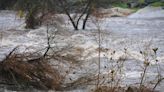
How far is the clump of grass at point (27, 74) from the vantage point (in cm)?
852

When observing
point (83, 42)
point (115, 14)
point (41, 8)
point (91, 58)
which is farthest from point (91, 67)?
point (115, 14)

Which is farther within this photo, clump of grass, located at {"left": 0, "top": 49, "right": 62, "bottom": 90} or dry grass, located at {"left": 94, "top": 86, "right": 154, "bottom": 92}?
clump of grass, located at {"left": 0, "top": 49, "right": 62, "bottom": 90}

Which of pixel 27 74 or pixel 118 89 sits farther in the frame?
pixel 27 74

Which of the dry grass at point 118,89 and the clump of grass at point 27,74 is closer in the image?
the dry grass at point 118,89

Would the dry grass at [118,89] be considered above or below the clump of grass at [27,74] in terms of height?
below

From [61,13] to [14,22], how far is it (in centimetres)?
261

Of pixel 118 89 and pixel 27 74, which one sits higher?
pixel 27 74

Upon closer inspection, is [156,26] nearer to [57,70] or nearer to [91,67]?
[91,67]

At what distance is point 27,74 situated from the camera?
28.0ft

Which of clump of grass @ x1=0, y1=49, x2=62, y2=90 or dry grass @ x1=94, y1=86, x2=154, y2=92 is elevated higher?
clump of grass @ x1=0, y1=49, x2=62, y2=90

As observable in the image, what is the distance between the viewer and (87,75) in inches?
366

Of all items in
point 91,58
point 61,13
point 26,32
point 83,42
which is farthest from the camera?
point 61,13

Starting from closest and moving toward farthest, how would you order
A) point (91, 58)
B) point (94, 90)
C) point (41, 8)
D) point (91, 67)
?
point (94, 90)
point (91, 67)
point (91, 58)
point (41, 8)

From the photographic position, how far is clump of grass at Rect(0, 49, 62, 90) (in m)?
8.52
